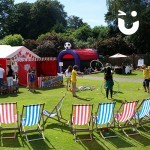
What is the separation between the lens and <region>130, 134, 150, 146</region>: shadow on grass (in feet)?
29.2

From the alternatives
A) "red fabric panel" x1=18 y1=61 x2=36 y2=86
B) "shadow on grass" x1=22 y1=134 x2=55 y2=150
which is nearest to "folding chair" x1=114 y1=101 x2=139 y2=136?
"shadow on grass" x1=22 y1=134 x2=55 y2=150

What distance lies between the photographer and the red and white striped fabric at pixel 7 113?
940 cm

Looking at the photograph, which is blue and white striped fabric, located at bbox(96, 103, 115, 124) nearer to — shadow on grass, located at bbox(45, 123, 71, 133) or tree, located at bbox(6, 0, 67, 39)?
shadow on grass, located at bbox(45, 123, 71, 133)

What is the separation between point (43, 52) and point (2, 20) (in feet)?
101

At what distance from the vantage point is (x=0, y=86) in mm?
19812

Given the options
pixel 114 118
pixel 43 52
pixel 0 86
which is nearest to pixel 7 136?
pixel 114 118

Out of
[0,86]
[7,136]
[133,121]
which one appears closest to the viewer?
[7,136]

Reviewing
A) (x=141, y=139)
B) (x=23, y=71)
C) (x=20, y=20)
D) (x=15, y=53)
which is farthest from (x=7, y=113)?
(x=20, y=20)

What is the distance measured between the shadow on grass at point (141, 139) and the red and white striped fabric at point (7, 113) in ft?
11.1

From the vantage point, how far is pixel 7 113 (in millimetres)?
9445

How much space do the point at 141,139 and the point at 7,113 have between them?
378 centimetres

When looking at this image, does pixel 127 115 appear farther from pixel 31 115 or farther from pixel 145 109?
pixel 31 115

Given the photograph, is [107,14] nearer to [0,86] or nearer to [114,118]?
[0,86]

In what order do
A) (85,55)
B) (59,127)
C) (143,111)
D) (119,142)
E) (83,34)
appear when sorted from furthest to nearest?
(83,34), (85,55), (59,127), (143,111), (119,142)
